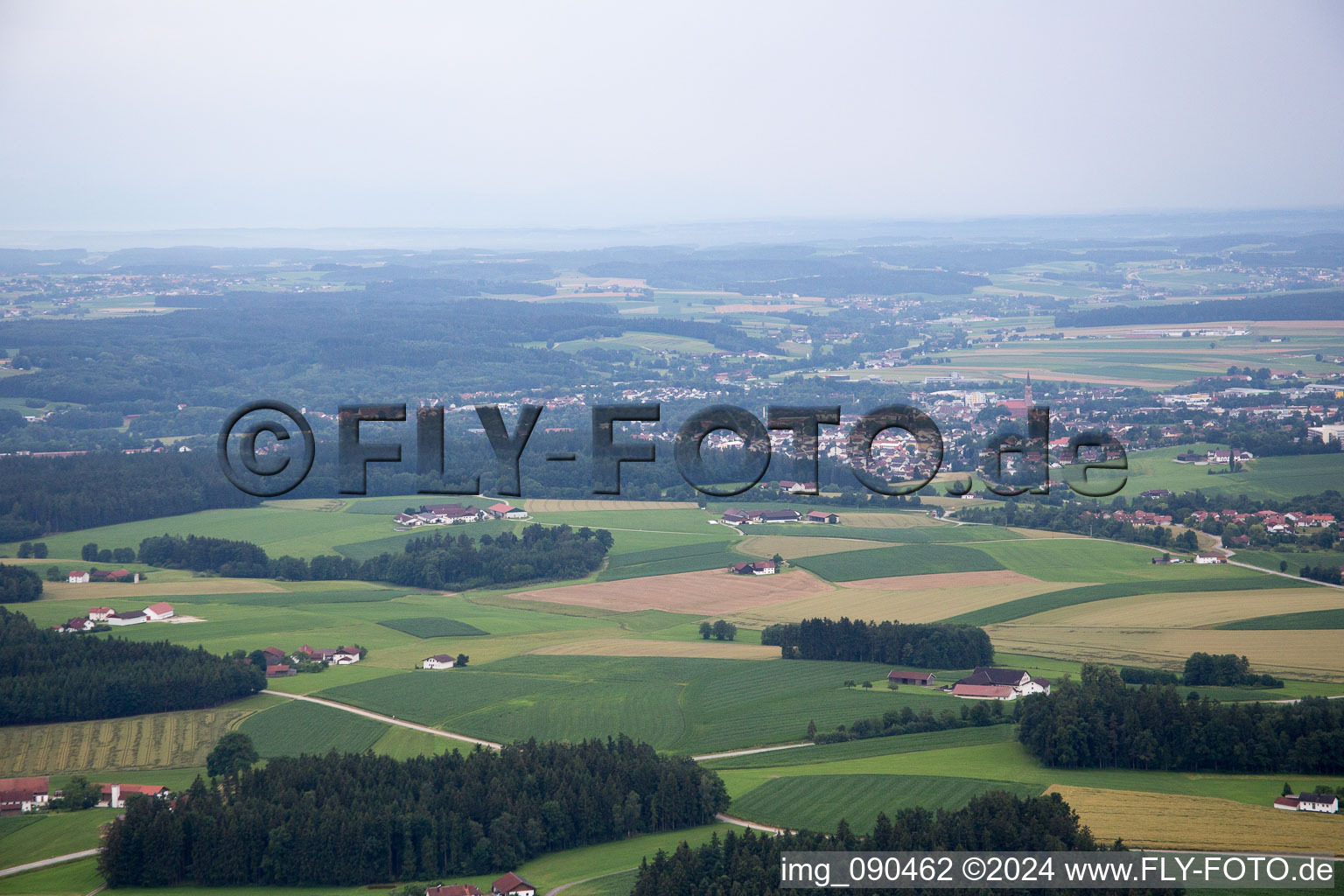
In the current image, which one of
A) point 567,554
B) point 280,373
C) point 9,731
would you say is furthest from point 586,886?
point 280,373

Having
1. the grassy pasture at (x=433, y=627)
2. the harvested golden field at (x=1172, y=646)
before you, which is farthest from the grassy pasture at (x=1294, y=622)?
the grassy pasture at (x=433, y=627)

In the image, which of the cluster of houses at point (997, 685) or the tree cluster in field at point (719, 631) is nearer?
the cluster of houses at point (997, 685)

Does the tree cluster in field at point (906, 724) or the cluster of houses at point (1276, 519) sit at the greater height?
the cluster of houses at point (1276, 519)

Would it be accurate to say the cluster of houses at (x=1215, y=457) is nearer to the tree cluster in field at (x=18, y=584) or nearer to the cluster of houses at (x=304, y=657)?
the cluster of houses at (x=304, y=657)

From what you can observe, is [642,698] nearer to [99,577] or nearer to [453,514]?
[99,577]

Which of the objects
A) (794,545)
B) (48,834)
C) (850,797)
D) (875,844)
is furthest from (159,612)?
(875,844)

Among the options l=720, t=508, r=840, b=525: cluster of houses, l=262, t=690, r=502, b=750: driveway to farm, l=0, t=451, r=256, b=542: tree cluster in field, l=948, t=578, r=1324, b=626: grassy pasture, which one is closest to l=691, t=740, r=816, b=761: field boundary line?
l=262, t=690, r=502, b=750: driveway to farm

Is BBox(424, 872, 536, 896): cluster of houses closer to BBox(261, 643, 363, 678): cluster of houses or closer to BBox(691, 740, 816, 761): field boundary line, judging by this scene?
BBox(691, 740, 816, 761): field boundary line
